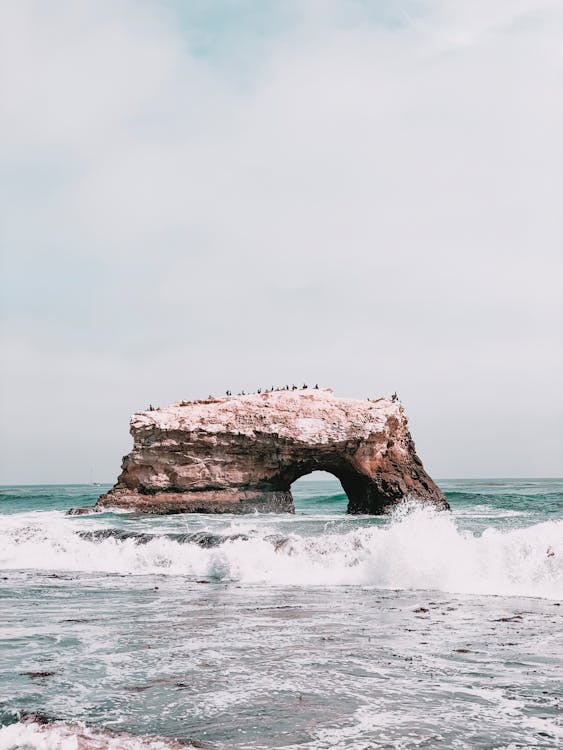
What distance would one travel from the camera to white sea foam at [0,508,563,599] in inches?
489

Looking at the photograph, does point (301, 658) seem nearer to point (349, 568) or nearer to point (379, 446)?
point (349, 568)

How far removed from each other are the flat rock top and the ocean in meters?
13.3

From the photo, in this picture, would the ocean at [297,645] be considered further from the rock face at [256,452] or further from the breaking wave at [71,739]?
the rock face at [256,452]

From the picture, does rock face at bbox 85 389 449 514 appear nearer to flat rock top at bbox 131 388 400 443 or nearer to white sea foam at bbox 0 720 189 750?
flat rock top at bbox 131 388 400 443

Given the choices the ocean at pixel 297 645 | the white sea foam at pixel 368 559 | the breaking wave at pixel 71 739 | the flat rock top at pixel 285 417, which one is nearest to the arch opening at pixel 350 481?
the flat rock top at pixel 285 417

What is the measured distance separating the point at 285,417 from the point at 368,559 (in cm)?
1680

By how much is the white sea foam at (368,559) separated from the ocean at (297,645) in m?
0.04

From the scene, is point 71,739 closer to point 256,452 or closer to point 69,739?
point 69,739

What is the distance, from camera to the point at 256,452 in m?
30.6

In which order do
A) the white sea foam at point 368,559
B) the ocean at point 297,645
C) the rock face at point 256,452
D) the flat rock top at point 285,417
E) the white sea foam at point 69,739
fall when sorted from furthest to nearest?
the rock face at point 256,452, the flat rock top at point 285,417, the white sea foam at point 368,559, the ocean at point 297,645, the white sea foam at point 69,739

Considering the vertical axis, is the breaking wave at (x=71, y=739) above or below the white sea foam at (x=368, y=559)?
above

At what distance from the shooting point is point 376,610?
9828 millimetres

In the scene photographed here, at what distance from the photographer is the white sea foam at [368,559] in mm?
12414

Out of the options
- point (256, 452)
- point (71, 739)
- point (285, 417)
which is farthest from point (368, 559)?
point (256, 452)
